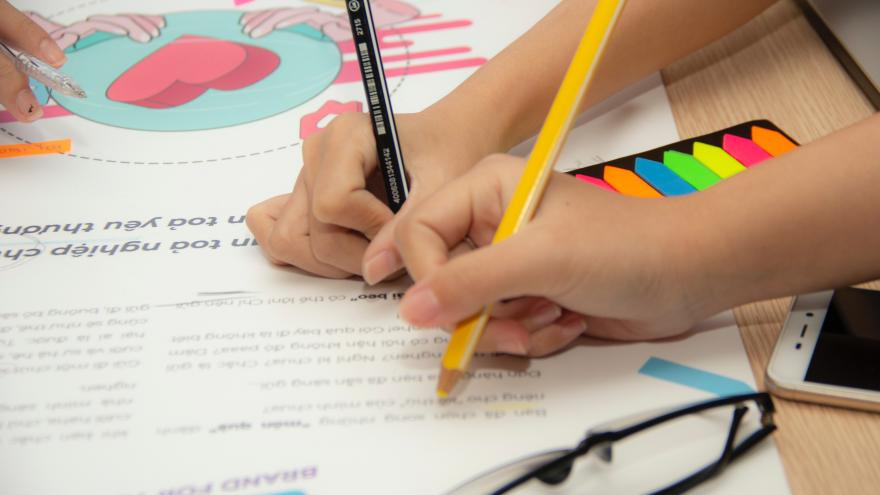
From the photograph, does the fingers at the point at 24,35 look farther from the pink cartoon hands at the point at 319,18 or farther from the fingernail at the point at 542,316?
the fingernail at the point at 542,316

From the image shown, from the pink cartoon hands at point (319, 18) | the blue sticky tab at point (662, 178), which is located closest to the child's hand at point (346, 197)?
the blue sticky tab at point (662, 178)

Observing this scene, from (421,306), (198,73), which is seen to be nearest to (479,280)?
(421,306)

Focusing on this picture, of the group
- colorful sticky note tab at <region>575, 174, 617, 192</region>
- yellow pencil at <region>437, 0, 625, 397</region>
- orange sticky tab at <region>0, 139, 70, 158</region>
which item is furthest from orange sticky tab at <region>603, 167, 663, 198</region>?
orange sticky tab at <region>0, 139, 70, 158</region>

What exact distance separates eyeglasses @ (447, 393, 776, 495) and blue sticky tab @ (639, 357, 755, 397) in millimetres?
13

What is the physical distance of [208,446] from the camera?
37 cm

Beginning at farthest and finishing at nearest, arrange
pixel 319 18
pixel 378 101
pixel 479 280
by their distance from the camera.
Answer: pixel 319 18 → pixel 378 101 → pixel 479 280

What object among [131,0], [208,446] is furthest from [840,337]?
[131,0]

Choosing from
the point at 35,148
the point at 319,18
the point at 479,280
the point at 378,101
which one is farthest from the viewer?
the point at 319,18

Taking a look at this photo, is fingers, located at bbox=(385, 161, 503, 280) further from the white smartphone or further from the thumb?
the white smartphone

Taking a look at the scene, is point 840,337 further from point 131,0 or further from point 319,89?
point 131,0

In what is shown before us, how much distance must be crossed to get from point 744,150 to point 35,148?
20.8 inches

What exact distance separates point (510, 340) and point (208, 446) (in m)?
0.16

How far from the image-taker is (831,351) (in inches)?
14.8

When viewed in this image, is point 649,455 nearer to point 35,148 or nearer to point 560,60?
point 560,60
